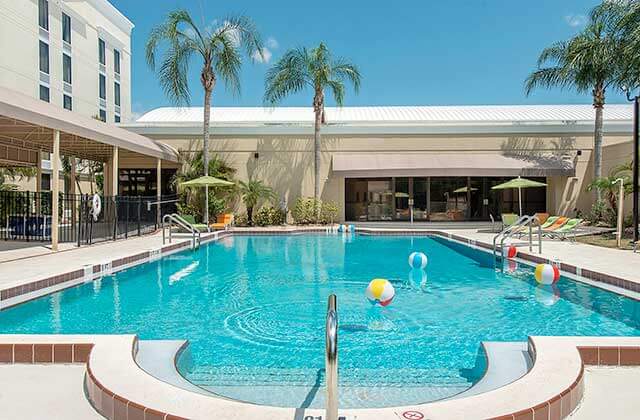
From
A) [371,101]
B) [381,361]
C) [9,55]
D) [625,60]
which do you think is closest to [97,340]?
[381,361]

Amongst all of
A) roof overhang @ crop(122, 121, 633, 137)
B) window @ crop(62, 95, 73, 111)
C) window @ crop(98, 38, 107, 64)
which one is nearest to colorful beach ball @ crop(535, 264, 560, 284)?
roof overhang @ crop(122, 121, 633, 137)

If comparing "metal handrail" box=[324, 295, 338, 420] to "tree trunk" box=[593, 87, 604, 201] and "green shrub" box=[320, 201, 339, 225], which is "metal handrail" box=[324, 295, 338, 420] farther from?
"tree trunk" box=[593, 87, 604, 201]

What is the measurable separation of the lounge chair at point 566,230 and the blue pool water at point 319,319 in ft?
19.3

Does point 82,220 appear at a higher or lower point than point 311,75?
lower

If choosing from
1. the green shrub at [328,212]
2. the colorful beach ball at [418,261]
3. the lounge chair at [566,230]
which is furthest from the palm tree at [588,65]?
the colorful beach ball at [418,261]

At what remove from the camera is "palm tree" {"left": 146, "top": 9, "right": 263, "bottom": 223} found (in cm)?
2133

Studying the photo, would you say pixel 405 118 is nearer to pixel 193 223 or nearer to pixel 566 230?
pixel 566 230

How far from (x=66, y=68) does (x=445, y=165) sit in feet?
110

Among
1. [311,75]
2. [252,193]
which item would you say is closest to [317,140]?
[311,75]

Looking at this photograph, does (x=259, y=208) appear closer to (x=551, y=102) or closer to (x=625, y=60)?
(x=625, y=60)

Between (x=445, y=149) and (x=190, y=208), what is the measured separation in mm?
13589

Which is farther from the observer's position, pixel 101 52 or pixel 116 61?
pixel 116 61

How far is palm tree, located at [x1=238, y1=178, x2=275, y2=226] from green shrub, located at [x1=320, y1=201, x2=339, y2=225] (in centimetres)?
279

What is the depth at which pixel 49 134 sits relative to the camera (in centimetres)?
1592
